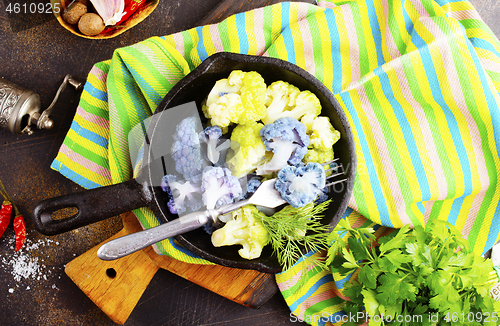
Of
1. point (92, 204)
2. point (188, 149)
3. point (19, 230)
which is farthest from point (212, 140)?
point (19, 230)

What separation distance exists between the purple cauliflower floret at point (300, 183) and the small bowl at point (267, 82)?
0.30ft

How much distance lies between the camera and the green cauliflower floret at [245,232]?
3.42ft

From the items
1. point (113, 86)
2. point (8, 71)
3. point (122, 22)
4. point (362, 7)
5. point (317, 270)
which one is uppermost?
point (362, 7)

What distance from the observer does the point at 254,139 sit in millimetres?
1020

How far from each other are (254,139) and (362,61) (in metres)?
0.62

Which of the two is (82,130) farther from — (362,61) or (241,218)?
(362,61)

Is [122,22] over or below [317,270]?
over

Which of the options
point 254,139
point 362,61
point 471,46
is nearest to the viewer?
point 254,139

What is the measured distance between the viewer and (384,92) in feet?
4.12

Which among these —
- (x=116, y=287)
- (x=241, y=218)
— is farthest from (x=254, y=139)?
(x=116, y=287)

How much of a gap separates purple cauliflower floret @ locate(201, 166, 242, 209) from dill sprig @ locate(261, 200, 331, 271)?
0.47ft

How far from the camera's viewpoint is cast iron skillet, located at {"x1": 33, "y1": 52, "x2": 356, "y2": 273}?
947mm

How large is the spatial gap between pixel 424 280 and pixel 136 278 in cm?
109

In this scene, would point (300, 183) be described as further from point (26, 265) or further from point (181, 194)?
point (26, 265)
